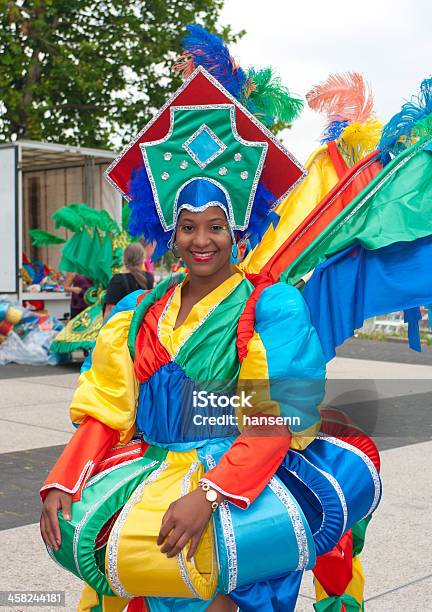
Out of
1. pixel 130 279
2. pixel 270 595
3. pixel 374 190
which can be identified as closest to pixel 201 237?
pixel 374 190

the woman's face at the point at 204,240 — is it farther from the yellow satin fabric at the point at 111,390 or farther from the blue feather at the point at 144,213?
the yellow satin fabric at the point at 111,390

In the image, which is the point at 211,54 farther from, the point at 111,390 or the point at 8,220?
the point at 8,220

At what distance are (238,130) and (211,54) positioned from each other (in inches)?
17.9

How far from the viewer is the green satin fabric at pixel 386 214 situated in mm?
2770

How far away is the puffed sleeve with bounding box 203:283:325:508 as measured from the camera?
238cm

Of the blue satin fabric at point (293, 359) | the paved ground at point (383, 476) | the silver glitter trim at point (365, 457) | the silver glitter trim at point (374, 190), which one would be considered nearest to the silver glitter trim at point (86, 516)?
the blue satin fabric at point (293, 359)

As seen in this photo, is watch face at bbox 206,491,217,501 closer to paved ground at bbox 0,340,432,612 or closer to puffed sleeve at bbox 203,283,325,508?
puffed sleeve at bbox 203,283,325,508

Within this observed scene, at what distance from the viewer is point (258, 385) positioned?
96.1 inches

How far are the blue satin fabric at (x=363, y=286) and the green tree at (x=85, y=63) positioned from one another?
55.1ft

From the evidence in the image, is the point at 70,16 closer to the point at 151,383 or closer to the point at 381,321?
the point at 381,321

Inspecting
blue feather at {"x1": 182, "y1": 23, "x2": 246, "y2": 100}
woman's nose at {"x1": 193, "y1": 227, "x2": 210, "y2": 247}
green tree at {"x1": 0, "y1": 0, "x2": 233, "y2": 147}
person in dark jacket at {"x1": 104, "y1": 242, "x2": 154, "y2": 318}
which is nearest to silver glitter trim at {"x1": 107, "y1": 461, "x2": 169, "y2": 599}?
woman's nose at {"x1": 193, "y1": 227, "x2": 210, "y2": 247}

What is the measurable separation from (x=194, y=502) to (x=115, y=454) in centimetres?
43

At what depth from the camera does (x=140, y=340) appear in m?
2.68

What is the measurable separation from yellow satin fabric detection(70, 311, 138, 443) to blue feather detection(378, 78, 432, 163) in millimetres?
1157
